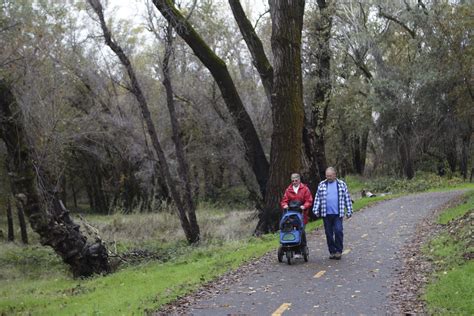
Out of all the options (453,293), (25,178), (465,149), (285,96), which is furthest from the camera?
(465,149)

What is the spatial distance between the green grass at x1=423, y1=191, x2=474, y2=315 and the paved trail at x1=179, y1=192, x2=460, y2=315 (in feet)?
2.20

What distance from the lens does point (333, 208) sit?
34.0ft

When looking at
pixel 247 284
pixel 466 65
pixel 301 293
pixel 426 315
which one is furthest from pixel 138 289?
pixel 466 65

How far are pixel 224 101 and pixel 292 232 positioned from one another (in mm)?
13348

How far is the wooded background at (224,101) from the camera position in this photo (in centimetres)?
1620

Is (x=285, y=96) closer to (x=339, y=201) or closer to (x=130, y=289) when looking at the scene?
(x=339, y=201)

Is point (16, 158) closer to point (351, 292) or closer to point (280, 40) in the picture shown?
point (280, 40)

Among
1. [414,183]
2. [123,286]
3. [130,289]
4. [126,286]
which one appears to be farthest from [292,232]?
[414,183]

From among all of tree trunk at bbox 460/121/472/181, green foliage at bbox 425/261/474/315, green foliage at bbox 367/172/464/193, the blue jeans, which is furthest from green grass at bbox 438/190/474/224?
tree trunk at bbox 460/121/472/181

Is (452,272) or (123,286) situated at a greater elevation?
(452,272)

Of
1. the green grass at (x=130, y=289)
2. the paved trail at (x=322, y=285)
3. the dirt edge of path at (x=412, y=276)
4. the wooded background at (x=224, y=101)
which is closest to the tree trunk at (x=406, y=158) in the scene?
the wooded background at (x=224, y=101)

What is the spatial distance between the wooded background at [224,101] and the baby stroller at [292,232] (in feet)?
18.8

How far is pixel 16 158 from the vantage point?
14.4 metres

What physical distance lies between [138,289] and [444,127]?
25.4 metres
